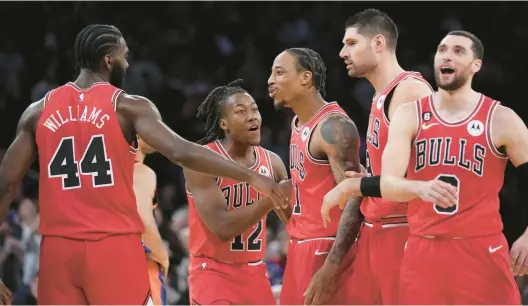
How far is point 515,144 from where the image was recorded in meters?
5.18

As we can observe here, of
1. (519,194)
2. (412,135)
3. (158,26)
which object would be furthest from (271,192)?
(158,26)

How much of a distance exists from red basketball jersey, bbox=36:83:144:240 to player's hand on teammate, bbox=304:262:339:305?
1.17 meters

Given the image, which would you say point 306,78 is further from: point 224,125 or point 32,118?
point 32,118

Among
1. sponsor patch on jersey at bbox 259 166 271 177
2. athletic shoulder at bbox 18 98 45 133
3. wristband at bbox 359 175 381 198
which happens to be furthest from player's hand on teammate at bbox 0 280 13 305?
wristband at bbox 359 175 381 198

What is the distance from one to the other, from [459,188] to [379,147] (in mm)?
766

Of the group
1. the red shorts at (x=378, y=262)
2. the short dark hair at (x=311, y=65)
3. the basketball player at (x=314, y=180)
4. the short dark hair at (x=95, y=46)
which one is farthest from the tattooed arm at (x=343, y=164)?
the short dark hair at (x=95, y=46)

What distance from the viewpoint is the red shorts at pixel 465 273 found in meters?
5.21

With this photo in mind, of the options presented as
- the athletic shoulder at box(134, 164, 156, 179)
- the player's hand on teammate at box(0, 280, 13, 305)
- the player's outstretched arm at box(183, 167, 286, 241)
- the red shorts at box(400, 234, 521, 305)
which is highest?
the athletic shoulder at box(134, 164, 156, 179)

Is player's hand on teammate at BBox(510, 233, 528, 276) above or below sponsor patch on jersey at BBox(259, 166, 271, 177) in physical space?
below

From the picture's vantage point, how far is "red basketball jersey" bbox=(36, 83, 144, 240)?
5.46 m

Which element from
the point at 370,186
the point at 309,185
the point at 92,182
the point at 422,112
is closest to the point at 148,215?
the point at 309,185

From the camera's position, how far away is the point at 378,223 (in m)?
5.86

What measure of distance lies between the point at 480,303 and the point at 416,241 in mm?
493

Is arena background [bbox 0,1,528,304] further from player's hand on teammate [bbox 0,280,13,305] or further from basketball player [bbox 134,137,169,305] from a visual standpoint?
player's hand on teammate [bbox 0,280,13,305]
